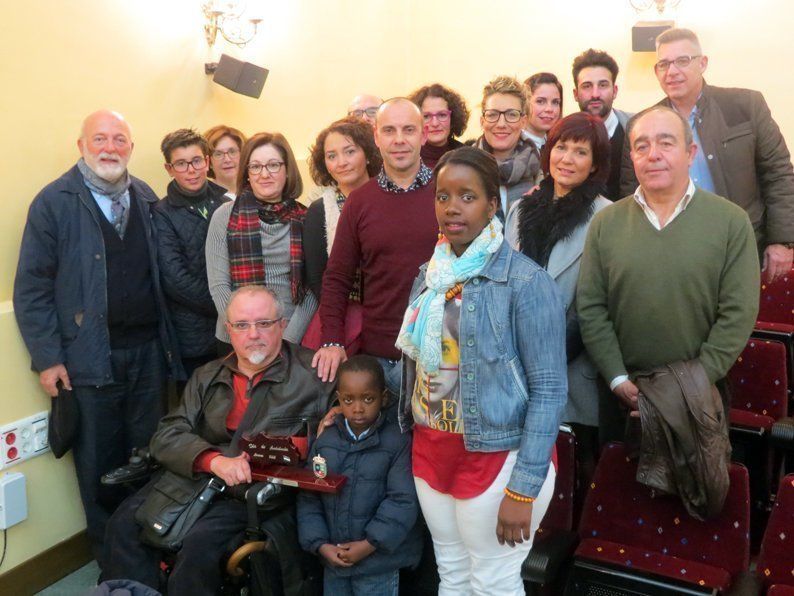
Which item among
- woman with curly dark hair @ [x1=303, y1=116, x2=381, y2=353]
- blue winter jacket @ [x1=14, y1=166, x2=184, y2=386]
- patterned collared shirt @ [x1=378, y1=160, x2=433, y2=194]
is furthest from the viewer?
woman with curly dark hair @ [x1=303, y1=116, x2=381, y2=353]

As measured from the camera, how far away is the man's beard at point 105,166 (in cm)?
266

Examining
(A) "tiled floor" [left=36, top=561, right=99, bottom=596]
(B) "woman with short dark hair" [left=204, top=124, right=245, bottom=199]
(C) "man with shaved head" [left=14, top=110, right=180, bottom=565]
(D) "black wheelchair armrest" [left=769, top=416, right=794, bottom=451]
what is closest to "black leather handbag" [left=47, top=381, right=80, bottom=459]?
(C) "man with shaved head" [left=14, top=110, right=180, bottom=565]

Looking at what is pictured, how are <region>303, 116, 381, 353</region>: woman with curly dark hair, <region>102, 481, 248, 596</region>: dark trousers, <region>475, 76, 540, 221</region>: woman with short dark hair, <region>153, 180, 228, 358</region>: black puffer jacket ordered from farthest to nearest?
<region>153, 180, 228, 358</region>: black puffer jacket < <region>475, 76, 540, 221</region>: woman with short dark hair < <region>303, 116, 381, 353</region>: woman with curly dark hair < <region>102, 481, 248, 596</region>: dark trousers

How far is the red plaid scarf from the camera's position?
2768 millimetres

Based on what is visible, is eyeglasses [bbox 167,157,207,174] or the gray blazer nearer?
the gray blazer

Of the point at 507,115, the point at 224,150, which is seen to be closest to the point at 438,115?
the point at 507,115

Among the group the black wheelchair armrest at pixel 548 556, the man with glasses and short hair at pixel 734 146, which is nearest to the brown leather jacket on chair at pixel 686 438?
the black wheelchair armrest at pixel 548 556

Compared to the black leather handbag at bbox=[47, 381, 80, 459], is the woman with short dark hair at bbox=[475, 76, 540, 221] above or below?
above

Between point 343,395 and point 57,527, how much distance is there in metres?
1.37

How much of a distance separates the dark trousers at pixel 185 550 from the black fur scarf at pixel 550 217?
1.22 metres

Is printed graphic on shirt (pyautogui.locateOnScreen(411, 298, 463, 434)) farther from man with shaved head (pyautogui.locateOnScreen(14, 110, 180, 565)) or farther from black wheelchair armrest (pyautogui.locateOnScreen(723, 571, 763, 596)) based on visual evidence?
man with shaved head (pyautogui.locateOnScreen(14, 110, 180, 565))

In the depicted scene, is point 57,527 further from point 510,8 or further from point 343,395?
point 510,8

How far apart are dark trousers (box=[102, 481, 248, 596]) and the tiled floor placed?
492 millimetres

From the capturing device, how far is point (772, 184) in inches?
103
